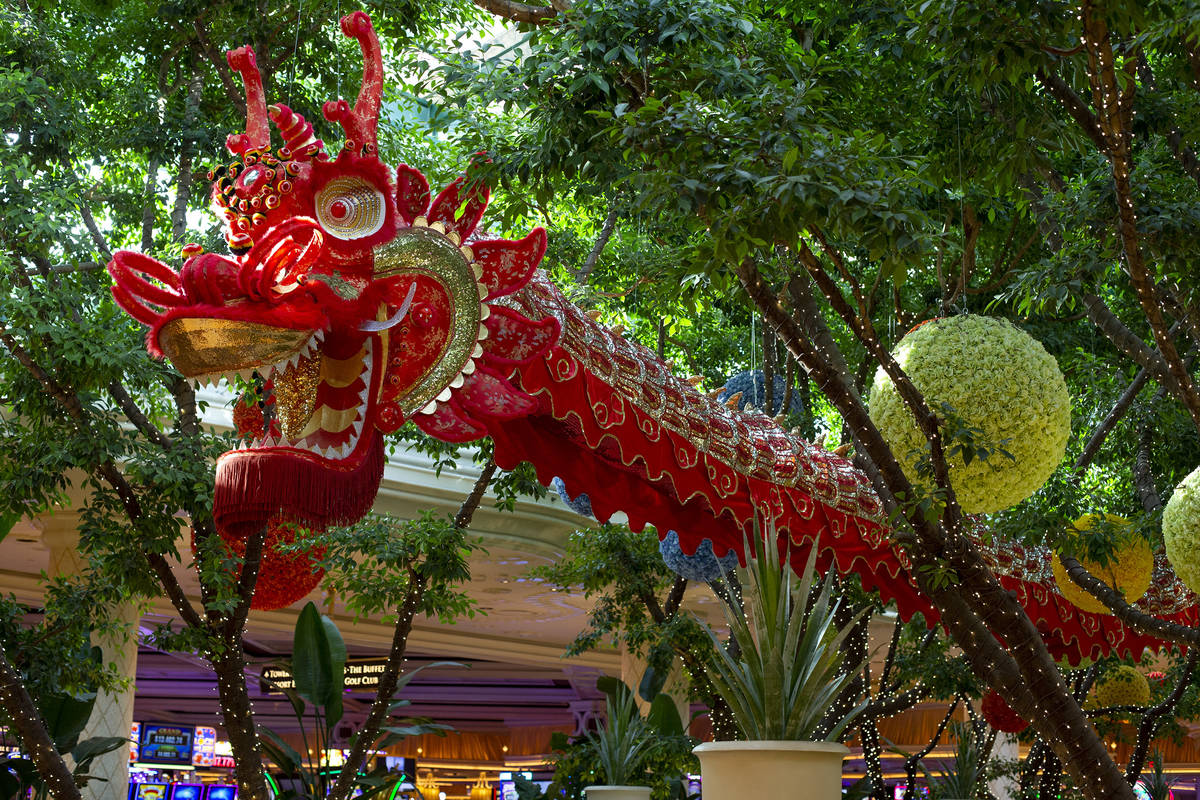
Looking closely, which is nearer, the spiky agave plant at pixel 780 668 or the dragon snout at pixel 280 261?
the spiky agave plant at pixel 780 668

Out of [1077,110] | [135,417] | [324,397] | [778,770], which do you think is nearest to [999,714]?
[1077,110]

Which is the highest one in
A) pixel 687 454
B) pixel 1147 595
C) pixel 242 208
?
pixel 242 208

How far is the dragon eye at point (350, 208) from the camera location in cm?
299

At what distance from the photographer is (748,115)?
3039mm

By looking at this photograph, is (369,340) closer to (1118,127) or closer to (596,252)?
(1118,127)

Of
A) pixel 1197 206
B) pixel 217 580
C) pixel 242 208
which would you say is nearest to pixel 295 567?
pixel 217 580

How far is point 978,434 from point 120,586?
3.92m

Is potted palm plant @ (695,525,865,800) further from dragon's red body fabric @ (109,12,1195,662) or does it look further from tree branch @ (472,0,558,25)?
tree branch @ (472,0,558,25)

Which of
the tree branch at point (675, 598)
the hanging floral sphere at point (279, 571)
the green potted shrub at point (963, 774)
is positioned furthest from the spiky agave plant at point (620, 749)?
the hanging floral sphere at point (279, 571)

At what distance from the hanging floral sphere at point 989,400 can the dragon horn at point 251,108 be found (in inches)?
77.1

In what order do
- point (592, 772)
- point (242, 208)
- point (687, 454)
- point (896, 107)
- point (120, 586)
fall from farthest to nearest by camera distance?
point (592, 772) → point (120, 586) → point (896, 107) → point (687, 454) → point (242, 208)

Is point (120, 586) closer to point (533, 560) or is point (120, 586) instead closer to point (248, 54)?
point (248, 54)

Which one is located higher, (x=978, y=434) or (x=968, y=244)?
(x=968, y=244)

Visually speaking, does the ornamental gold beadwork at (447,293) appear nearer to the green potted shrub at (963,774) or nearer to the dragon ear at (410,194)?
the dragon ear at (410,194)
